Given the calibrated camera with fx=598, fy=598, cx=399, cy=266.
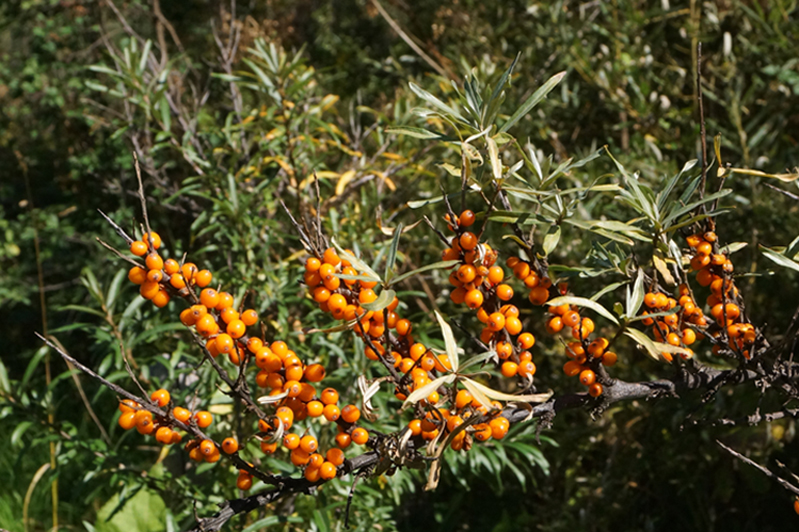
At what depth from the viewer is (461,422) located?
759mm

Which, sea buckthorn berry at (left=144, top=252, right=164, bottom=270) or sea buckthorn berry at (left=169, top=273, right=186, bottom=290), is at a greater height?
sea buckthorn berry at (left=144, top=252, right=164, bottom=270)

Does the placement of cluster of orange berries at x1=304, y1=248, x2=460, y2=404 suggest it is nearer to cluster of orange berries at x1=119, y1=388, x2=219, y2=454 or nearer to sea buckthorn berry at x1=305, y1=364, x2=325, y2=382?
sea buckthorn berry at x1=305, y1=364, x2=325, y2=382

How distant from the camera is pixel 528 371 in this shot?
0.84 m

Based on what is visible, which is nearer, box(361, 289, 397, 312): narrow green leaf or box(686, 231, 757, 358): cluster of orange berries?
box(361, 289, 397, 312): narrow green leaf

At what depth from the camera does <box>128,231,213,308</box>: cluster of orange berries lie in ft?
2.35

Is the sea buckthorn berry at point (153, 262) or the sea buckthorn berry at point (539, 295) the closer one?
the sea buckthorn berry at point (153, 262)

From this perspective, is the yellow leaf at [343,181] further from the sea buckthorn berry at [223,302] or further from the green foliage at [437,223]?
the sea buckthorn berry at [223,302]

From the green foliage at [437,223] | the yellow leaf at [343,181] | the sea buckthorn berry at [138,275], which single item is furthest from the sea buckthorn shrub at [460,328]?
the yellow leaf at [343,181]

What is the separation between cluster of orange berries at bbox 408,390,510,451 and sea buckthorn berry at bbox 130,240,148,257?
40 cm

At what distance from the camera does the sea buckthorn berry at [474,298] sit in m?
0.79

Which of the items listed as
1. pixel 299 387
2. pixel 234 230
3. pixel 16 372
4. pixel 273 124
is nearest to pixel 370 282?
pixel 299 387

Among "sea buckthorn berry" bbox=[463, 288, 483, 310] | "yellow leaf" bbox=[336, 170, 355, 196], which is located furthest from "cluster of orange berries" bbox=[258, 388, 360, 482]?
"yellow leaf" bbox=[336, 170, 355, 196]

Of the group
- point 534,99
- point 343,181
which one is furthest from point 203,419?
point 343,181

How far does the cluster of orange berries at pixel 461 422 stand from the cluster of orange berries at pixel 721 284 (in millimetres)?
379
